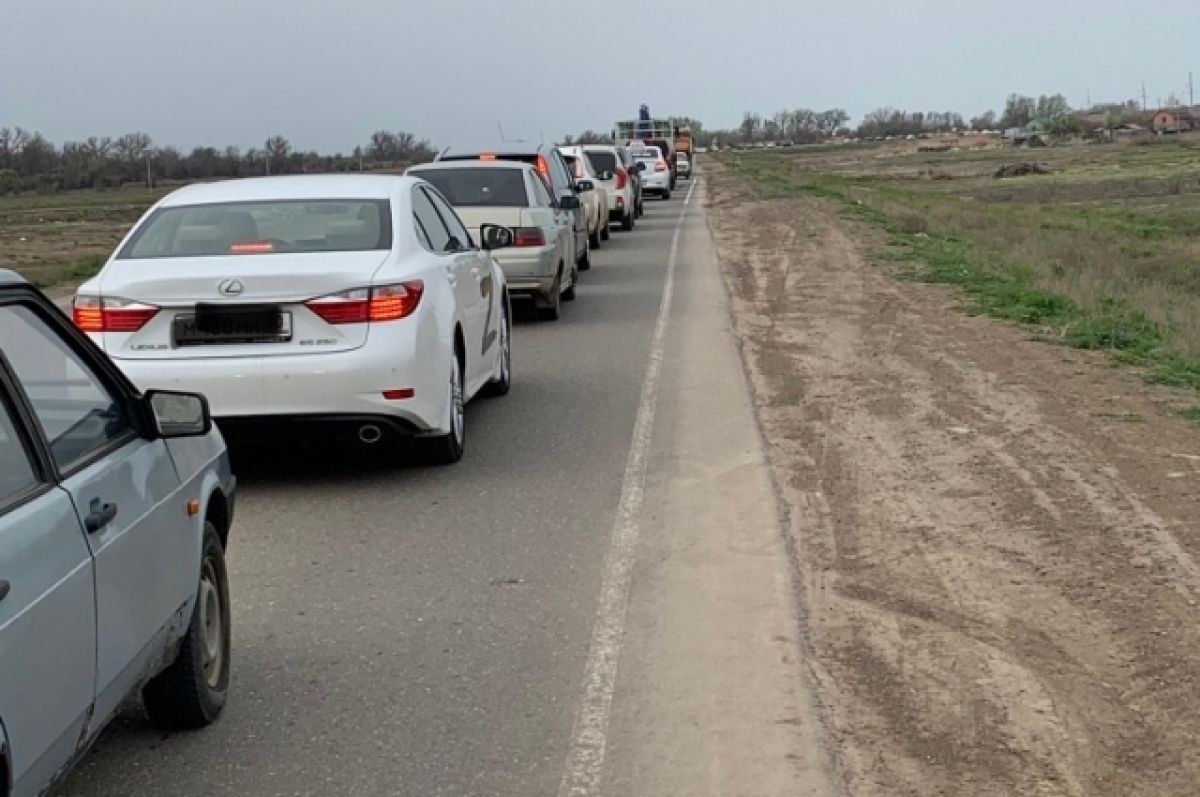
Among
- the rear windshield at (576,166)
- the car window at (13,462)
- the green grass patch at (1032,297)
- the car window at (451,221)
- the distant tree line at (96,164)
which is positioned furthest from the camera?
the distant tree line at (96,164)

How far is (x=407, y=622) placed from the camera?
6039 mm

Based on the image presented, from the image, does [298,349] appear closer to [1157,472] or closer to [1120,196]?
[1157,472]

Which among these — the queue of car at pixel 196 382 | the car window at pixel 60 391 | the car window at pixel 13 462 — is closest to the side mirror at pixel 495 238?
the queue of car at pixel 196 382

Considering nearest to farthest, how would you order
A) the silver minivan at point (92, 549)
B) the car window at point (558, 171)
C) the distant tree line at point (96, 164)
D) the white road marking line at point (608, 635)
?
the silver minivan at point (92, 549) → the white road marking line at point (608, 635) → the car window at point (558, 171) → the distant tree line at point (96, 164)

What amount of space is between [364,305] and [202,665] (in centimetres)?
342

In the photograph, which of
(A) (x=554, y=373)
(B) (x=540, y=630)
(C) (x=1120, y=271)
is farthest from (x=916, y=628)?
(C) (x=1120, y=271)

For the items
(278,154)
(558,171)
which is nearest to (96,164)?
(278,154)

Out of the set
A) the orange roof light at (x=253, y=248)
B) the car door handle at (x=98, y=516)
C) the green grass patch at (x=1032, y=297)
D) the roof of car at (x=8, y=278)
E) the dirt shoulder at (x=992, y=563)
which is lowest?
the dirt shoulder at (x=992, y=563)

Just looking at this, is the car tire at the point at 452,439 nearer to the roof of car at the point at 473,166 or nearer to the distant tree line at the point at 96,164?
the roof of car at the point at 473,166

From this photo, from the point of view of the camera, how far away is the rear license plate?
791 centimetres

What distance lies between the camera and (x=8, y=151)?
88625 millimetres

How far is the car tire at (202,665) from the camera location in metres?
4.75

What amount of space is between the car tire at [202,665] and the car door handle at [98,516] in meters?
0.90

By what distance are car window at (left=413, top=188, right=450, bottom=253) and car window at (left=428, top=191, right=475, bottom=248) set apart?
0.12m
